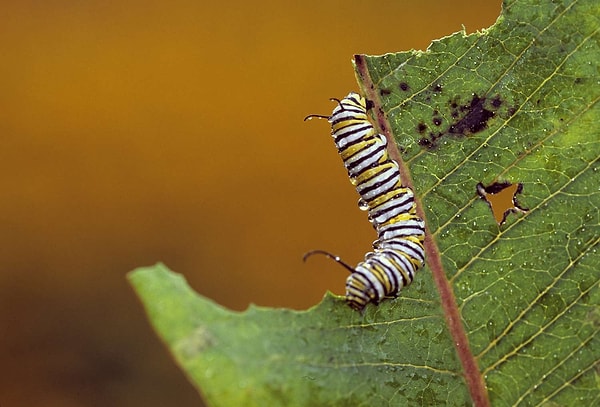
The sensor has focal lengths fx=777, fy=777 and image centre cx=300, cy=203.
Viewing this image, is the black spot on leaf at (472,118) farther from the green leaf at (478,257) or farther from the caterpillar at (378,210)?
the caterpillar at (378,210)

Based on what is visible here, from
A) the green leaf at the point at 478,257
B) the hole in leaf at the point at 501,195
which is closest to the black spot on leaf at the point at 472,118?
the green leaf at the point at 478,257

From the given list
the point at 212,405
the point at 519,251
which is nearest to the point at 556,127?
the point at 519,251

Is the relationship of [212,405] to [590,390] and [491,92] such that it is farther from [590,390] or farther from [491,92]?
[491,92]

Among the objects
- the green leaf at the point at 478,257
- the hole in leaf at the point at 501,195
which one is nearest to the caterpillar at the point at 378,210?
the green leaf at the point at 478,257

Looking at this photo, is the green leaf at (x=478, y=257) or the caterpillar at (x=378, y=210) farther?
the caterpillar at (x=378, y=210)

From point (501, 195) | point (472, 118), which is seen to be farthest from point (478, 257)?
point (472, 118)

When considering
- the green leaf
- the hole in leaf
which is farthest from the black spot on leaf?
the hole in leaf

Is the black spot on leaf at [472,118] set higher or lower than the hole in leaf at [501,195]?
higher

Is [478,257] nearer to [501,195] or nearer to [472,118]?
[501,195]
